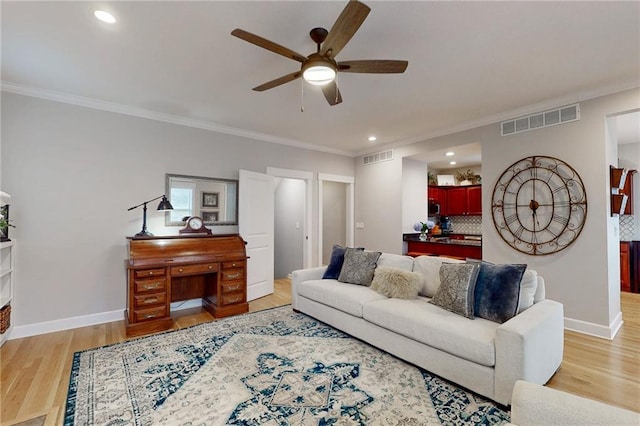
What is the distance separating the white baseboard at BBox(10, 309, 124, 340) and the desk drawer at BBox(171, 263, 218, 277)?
1.03 metres

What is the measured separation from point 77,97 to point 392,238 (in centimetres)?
500

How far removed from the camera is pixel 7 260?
3.11 meters

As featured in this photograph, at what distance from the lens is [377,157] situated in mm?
5824

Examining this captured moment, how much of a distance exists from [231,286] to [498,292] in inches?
120

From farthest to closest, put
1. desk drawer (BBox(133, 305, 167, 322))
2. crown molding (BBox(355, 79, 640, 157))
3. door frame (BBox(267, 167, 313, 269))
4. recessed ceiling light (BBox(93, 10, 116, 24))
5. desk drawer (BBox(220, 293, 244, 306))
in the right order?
door frame (BBox(267, 167, 313, 269)) → desk drawer (BBox(220, 293, 244, 306)) → desk drawer (BBox(133, 305, 167, 322)) → crown molding (BBox(355, 79, 640, 157)) → recessed ceiling light (BBox(93, 10, 116, 24))

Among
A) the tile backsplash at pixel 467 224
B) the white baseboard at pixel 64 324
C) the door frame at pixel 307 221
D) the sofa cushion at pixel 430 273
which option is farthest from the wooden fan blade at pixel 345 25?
the tile backsplash at pixel 467 224

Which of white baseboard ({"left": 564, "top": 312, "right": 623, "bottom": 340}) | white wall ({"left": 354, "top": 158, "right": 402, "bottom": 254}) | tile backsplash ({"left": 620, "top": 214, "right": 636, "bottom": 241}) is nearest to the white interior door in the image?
white wall ({"left": 354, "top": 158, "right": 402, "bottom": 254})

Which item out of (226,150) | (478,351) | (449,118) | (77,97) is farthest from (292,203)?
(478,351)

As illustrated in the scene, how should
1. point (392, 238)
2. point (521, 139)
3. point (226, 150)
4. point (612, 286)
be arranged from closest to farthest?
point (612, 286) < point (521, 139) < point (226, 150) < point (392, 238)

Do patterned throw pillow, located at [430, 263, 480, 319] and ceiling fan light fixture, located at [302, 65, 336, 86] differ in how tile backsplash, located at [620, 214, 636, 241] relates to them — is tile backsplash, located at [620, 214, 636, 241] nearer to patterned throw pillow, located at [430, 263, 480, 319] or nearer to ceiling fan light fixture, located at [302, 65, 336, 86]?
patterned throw pillow, located at [430, 263, 480, 319]

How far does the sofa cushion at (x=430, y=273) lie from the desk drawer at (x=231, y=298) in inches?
91.3

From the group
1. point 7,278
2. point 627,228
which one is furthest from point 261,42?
point 627,228

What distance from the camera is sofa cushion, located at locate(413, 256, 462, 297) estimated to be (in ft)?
9.90

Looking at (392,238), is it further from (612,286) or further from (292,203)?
(612,286)
